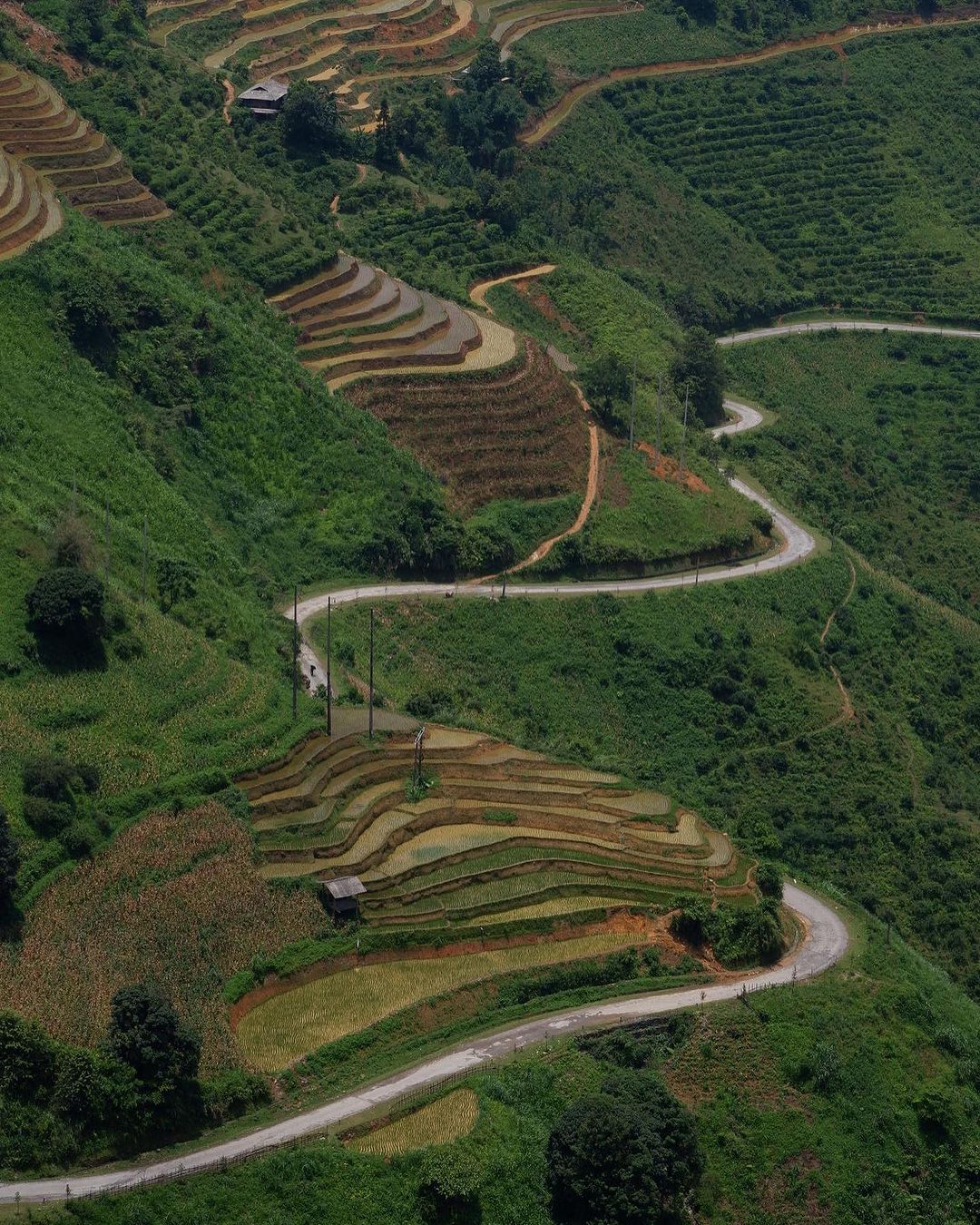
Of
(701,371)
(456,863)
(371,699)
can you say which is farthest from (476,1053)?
(701,371)

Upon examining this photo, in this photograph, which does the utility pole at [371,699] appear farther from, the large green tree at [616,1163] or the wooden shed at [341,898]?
the large green tree at [616,1163]

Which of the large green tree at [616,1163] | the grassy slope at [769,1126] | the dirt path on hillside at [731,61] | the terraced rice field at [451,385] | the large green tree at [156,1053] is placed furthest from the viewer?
the dirt path on hillside at [731,61]

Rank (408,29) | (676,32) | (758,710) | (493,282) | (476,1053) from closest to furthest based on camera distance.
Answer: (476,1053) → (758,710) → (493,282) → (408,29) → (676,32)

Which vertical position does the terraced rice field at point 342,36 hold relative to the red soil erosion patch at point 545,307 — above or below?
above

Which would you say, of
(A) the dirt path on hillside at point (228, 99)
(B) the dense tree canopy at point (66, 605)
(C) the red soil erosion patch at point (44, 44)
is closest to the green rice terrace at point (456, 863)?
(B) the dense tree canopy at point (66, 605)

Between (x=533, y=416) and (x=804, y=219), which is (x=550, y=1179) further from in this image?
(x=804, y=219)

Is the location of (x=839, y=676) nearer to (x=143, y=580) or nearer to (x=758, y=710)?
(x=758, y=710)
